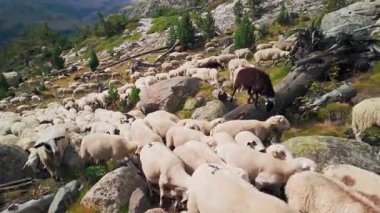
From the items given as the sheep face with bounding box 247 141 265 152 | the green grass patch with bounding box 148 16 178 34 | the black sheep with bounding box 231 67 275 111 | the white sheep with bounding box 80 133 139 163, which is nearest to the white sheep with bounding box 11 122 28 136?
the white sheep with bounding box 80 133 139 163

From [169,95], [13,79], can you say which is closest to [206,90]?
[169,95]

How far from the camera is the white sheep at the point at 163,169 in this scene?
1041cm

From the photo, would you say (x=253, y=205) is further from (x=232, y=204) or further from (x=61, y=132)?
(x=61, y=132)

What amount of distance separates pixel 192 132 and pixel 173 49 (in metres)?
42.7

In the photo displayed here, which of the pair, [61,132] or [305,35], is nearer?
[61,132]

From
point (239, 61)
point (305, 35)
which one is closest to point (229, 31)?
point (239, 61)

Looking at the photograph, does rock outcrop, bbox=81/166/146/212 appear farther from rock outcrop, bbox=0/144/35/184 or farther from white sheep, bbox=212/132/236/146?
rock outcrop, bbox=0/144/35/184

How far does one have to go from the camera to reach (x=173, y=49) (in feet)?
184

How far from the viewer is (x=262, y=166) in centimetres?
1058

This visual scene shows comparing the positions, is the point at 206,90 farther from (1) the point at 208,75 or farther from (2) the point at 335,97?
(2) the point at 335,97

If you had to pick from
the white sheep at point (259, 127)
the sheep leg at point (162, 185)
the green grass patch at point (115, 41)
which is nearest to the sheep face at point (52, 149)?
the white sheep at point (259, 127)

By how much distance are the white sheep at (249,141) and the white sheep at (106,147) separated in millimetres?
3222

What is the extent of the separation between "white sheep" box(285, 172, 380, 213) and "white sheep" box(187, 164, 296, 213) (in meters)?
1.27

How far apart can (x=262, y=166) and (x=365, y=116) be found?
548 centimetres
